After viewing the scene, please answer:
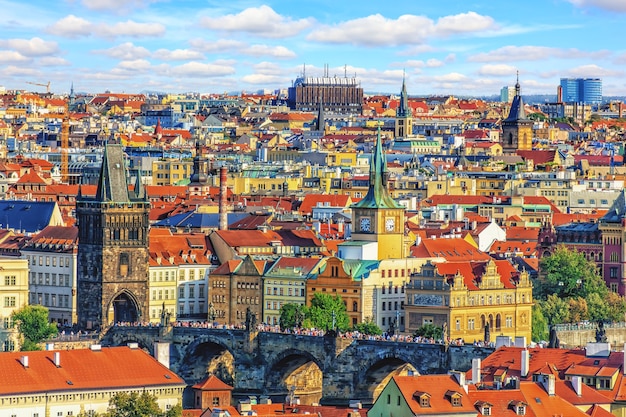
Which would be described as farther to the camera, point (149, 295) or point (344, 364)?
point (149, 295)

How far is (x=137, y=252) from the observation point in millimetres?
139375

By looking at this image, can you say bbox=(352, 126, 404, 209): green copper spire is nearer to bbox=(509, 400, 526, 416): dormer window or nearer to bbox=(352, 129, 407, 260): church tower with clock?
bbox=(352, 129, 407, 260): church tower with clock

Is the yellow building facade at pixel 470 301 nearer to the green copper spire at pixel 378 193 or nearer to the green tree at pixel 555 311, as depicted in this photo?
the green tree at pixel 555 311

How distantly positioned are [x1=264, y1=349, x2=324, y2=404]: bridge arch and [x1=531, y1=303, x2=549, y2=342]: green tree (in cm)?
1164

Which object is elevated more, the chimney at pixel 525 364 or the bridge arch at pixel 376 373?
the chimney at pixel 525 364

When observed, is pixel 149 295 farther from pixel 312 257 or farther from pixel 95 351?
pixel 95 351

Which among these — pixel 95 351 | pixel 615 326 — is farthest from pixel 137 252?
pixel 95 351

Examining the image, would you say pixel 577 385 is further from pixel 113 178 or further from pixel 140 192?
pixel 113 178

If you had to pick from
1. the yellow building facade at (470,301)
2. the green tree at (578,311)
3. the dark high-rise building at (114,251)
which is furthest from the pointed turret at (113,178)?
the green tree at (578,311)

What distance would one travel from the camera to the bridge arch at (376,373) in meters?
120

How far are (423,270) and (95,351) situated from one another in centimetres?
3079

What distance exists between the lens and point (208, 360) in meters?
132

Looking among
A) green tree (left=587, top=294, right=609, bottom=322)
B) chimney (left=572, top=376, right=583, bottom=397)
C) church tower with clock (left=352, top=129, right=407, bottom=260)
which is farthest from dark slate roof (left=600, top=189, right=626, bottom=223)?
chimney (left=572, top=376, right=583, bottom=397)

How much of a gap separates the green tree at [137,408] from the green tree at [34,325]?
37478 mm
